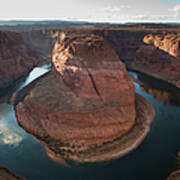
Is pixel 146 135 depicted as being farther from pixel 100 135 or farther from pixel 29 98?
pixel 29 98

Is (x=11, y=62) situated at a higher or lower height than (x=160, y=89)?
higher

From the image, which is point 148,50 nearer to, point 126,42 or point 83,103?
point 126,42

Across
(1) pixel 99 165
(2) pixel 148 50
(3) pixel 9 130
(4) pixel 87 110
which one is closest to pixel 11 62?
(3) pixel 9 130

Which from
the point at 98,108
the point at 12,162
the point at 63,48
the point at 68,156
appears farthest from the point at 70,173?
the point at 63,48

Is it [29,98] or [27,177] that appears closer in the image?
[27,177]

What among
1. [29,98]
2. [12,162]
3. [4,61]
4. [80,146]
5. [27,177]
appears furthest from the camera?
[4,61]

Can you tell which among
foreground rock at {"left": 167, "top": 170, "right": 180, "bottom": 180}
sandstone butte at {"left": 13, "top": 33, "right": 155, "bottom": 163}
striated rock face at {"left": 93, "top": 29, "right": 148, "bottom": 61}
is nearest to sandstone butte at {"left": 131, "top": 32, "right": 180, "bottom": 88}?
striated rock face at {"left": 93, "top": 29, "right": 148, "bottom": 61}

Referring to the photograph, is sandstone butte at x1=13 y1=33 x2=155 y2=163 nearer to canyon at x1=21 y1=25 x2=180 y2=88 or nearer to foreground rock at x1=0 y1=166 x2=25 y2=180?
foreground rock at x1=0 y1=166 x2=25 y2=180
